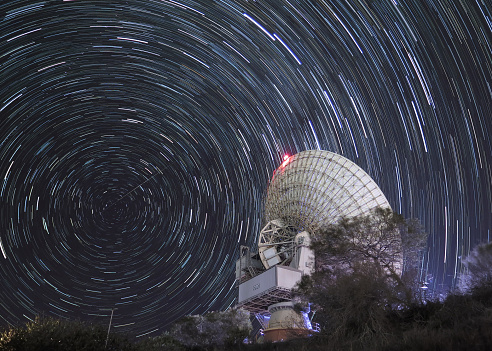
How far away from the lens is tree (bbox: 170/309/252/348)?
131ft

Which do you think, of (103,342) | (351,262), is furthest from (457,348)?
(103,342)

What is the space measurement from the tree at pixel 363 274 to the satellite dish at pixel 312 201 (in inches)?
290

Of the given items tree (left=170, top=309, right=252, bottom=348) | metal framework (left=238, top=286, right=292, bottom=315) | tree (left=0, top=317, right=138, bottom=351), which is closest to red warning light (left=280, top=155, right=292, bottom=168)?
metal framework (left=238, top=286, right=292, bottom=315)

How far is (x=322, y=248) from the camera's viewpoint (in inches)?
1039

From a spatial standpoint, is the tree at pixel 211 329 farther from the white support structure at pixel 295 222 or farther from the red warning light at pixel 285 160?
the red warning light at pixel 285 160

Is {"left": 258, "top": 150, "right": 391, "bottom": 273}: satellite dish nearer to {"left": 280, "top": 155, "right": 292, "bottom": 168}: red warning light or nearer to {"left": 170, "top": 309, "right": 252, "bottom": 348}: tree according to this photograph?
{"left": 280, "top": 155, "right": 292, "bottom": 168}: red warning light

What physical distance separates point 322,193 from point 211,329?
52.3ft

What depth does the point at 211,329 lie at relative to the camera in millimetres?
41125

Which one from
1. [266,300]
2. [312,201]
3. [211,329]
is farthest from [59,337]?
[312,201]

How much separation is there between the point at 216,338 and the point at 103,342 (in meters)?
15.3

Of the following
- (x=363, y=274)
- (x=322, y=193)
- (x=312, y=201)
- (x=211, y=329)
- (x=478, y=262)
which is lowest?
(x=211, y=329)

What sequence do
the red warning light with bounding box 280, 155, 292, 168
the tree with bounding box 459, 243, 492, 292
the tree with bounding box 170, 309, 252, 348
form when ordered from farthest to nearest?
the red warning light with bounding box 280, 155, 292, 168, the tree with bounding box 170, 309, 252, 348, the tree with bounding box 459, 243, 492, 292

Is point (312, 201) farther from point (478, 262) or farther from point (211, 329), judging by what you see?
point (211, 329)

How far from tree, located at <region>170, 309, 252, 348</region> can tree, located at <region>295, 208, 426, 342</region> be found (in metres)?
15.2
